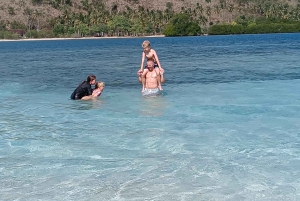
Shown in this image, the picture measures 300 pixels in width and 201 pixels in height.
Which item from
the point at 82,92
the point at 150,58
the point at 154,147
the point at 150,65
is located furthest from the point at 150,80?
the point at 154,147

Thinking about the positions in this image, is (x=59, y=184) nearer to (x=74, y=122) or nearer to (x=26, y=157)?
(x=26, y=157)

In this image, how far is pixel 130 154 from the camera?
8.55 metres

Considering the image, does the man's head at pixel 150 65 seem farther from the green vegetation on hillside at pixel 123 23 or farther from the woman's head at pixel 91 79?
the green vegetation on hillside at pixel 123 23

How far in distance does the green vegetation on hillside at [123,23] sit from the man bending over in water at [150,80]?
14623 centimetres

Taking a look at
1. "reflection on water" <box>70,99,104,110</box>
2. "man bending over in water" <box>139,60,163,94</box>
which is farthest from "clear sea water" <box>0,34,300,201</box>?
"man bending over in water" <box>139,60,163,94</box>

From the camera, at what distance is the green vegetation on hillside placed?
161 meters

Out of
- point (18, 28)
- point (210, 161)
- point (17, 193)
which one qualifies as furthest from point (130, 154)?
point (18, 28)

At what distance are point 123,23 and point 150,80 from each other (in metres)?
148

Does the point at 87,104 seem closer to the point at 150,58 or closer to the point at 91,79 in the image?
the point at 91,79

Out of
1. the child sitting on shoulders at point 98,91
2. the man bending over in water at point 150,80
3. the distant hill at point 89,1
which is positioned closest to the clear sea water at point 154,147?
the child sitting on shoulders at point 98,91

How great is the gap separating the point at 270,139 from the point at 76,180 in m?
4.03

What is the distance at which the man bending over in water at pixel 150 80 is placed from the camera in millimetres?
14875

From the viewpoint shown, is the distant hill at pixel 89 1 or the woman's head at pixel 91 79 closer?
the woman's head at pixel 91 79

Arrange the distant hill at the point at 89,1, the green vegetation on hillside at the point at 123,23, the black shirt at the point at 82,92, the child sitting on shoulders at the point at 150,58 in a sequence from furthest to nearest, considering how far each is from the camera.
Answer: the distant hill at the point at 89,1 → the green vegetation on hillside at the point at 123,23 → the black shirt at the point at 82,92 → the child sitting on shoulders at the point at 150,58
